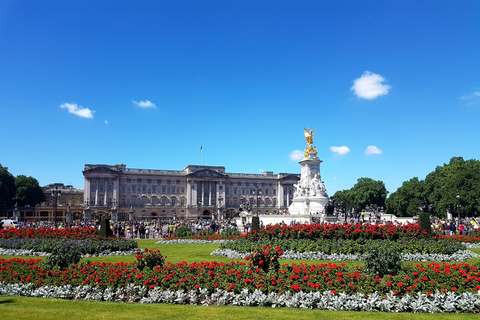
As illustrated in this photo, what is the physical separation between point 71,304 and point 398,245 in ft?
44.2

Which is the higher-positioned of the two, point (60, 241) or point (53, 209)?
point (53, 209)

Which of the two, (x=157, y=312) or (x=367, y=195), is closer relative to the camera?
(x=157, y=312)

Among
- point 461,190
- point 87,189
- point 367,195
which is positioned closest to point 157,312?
point 461,190

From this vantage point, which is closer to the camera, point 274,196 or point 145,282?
point 145,282

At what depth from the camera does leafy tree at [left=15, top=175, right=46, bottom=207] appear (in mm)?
89875

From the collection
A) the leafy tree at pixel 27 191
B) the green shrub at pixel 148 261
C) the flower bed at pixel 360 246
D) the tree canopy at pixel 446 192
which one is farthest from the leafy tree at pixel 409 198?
the leafy tree at pixel 27 191

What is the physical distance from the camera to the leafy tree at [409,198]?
3005 inches

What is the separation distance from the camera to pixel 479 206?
2188 inches

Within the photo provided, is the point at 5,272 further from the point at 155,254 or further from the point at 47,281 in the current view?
the point at 155,254

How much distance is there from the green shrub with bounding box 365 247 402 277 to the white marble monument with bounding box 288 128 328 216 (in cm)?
3204

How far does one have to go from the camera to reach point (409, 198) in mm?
81062

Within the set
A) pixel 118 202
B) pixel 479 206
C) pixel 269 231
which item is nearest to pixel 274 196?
pixel 118 202

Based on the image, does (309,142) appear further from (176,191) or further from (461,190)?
(176,191)

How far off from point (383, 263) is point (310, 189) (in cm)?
3458
